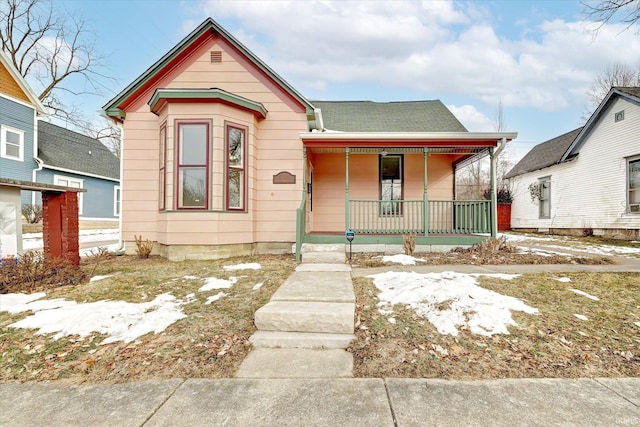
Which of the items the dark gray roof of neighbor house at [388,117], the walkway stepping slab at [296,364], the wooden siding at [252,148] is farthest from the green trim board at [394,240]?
the walkway stepping slab at [296,364]

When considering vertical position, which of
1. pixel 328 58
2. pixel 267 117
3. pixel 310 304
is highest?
pixel 328 58

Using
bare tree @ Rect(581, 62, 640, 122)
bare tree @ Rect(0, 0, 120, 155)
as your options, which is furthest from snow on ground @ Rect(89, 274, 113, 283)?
bare tree @ Rect(581, 62, 640, 122)

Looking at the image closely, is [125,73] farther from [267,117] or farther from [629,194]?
[629,194]

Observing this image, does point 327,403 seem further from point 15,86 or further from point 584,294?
point 15,86

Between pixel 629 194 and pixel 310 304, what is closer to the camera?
pixel 310 304

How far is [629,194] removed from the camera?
11.2m

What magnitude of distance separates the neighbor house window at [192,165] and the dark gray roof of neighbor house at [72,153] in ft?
42.5

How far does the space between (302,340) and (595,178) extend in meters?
15.2

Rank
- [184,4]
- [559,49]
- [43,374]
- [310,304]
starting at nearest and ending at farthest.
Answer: [43,374] → [310,304] → [184,4] → [559,49]

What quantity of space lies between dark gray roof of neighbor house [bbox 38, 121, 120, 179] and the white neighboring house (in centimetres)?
2408

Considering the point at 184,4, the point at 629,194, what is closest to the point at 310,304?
the point at 184,4

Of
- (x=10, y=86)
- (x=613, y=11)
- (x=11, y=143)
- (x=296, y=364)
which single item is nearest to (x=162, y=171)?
(x=296, y=364)

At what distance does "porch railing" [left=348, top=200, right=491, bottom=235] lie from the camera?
8016 millimetres

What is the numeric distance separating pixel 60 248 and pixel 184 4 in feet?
32.2
